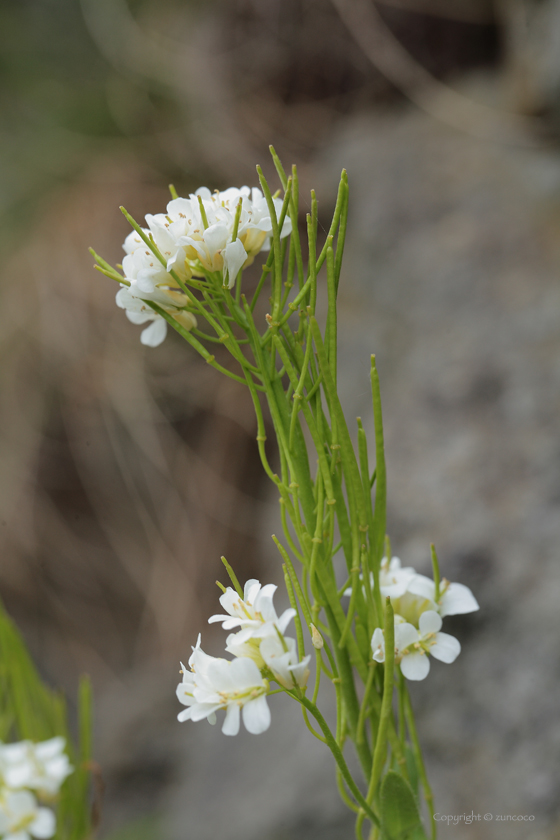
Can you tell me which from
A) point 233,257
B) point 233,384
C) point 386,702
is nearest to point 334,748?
point 386,702

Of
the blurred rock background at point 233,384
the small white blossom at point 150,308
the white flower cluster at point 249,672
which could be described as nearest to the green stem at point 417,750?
the white flower cluster at point 249,672

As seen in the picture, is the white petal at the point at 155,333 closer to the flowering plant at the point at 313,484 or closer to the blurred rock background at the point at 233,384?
the flowering plant at the point at 313,484

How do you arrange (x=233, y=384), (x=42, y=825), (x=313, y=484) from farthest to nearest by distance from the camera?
(x=233, y=384) < (x=313, y=484) < (x=42, y=825)

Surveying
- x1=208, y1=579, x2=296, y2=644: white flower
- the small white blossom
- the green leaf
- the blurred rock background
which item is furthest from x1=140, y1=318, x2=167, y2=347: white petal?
the blurred rock background

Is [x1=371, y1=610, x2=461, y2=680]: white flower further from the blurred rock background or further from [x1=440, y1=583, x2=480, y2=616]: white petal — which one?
the blurred rock background

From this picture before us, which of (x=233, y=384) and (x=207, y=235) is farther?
(x=233, y=384)

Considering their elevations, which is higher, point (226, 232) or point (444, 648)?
point (226, 232)

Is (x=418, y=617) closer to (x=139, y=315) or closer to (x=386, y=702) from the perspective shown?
(x=386, y=702)

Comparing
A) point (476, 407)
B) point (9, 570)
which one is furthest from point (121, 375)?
point (476, 407)
